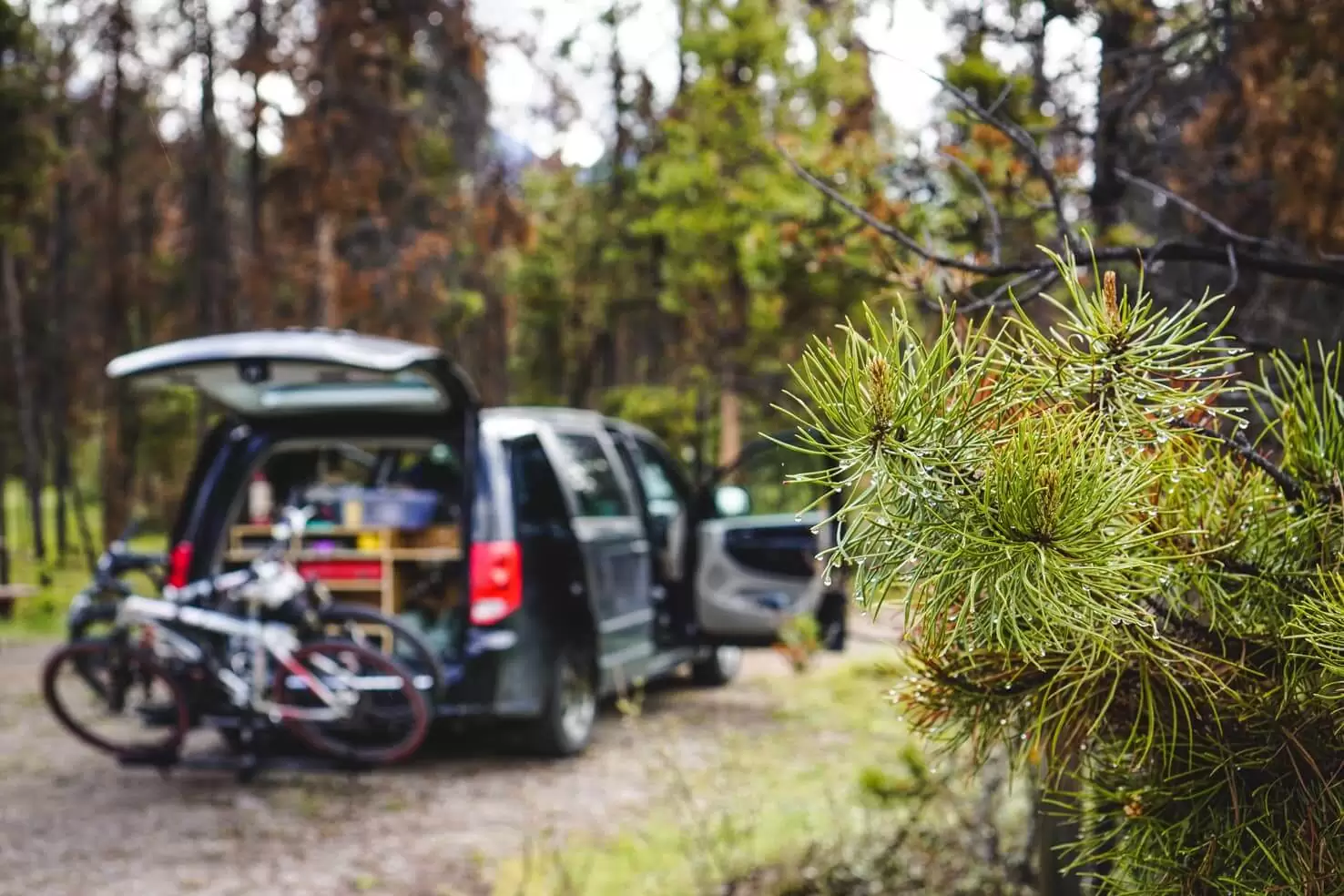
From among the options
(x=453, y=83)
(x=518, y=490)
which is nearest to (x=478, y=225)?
(x=453, y=83)

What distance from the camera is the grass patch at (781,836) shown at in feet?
13.6

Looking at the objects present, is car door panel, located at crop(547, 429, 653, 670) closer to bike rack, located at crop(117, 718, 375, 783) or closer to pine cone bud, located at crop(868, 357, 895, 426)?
bike rack, located at crop(117, 718, 375, 783)

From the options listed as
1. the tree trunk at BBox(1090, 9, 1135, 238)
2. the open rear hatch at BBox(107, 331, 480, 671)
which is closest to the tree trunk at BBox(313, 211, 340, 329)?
the open rear hatch at BBox(107, 331, 480, 671)

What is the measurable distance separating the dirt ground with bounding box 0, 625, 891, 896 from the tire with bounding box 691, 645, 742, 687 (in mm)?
1761

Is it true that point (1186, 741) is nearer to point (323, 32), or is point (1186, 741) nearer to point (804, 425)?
point (804, 425)

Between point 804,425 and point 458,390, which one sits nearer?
point 804,425

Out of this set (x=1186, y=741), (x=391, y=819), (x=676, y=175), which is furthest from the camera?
(x=676, y=175)

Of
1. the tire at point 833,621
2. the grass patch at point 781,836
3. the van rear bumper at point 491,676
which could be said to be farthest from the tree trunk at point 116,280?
the grass patch at point 781,836

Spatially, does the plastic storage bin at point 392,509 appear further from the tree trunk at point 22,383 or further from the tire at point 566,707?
the tree trunk at point 22,383

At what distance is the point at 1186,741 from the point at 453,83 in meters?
17.3

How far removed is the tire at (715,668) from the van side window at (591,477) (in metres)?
2.27

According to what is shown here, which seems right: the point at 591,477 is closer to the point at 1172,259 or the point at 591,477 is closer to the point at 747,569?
the point at 747,569

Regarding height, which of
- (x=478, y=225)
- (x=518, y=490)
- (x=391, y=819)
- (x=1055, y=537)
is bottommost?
(x=391, y=819)

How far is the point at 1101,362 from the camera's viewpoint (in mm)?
1556
